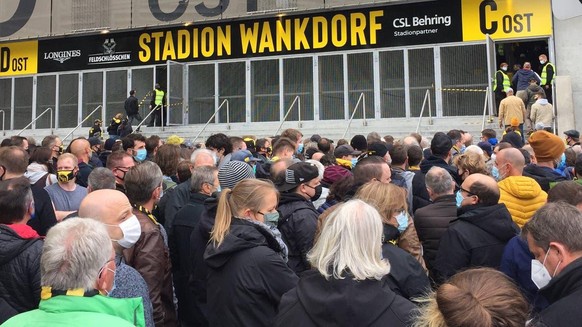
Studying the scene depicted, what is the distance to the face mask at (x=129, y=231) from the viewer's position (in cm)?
346

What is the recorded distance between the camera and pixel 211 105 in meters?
22.8

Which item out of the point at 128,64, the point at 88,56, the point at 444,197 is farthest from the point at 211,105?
the point at 444,197

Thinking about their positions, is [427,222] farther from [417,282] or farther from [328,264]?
[328,264]

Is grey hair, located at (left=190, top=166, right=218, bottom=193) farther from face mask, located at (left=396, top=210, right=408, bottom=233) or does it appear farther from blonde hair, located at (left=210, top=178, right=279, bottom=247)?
face mask, located at (left=396, top=210, right=408, bottom=233)

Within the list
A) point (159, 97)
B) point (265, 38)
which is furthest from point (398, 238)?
point (265, 38)

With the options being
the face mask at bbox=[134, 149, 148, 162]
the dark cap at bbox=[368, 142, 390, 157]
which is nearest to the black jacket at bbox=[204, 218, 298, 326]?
the dark cap at bbox=[368, 142, 390, 157]

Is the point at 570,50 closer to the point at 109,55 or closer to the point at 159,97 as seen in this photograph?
the point at 159,97

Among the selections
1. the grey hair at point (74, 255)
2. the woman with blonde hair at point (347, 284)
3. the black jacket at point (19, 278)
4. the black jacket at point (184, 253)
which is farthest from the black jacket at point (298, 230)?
the grey hair at point (74, 255)

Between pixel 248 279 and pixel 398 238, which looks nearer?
pixel 248 279

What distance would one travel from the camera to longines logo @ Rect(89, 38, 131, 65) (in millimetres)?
23656

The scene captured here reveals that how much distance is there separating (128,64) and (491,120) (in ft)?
47.8

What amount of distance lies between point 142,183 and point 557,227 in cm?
294

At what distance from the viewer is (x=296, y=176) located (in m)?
4.59

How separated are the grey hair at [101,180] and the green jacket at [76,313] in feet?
8.32
